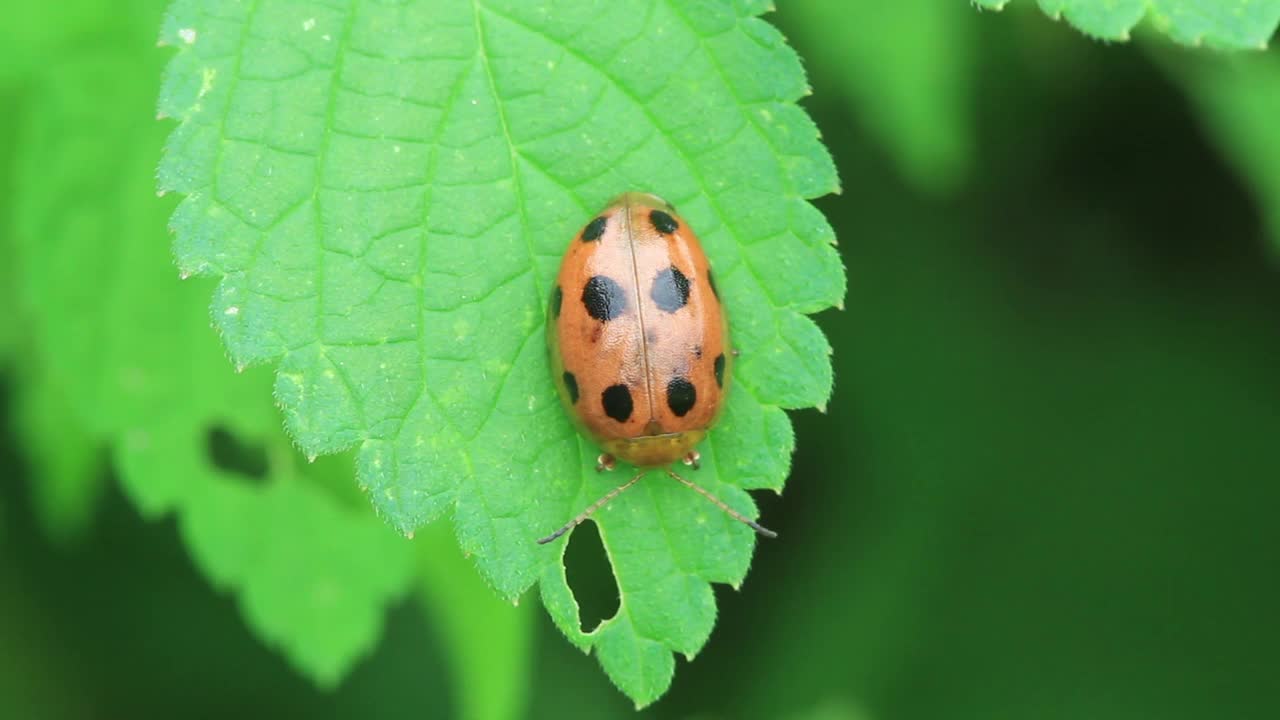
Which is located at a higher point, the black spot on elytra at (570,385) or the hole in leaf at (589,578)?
the black spot on elytra at (570,385)

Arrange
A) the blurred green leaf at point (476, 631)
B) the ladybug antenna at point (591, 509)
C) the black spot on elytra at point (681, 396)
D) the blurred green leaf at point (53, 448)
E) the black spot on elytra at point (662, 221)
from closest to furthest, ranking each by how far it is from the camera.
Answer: the ladybug antenna at point (591, 509)
the black spot on elytra at point (662, 221)
the black spot on elytra at point (681, 396)
the blurred green leaf at point (476, 631)
the blurred green leaf at point (53, 448)

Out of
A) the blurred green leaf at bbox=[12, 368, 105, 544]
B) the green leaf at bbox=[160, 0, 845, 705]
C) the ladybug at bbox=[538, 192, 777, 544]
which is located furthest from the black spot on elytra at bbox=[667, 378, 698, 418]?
the blurred green leaf at bbox=[12, 368, 105, 544]

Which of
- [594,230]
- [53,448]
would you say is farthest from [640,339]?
[53,448]

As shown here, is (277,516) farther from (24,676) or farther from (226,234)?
(24,676)

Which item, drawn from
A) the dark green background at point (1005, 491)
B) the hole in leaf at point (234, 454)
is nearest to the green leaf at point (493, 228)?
the hole in leaf at point (234, 454)

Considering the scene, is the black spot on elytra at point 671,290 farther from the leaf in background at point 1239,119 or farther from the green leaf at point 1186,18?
the leaf in background at point 1239,119

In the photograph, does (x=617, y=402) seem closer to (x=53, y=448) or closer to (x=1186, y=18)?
(x=1186, y=18)

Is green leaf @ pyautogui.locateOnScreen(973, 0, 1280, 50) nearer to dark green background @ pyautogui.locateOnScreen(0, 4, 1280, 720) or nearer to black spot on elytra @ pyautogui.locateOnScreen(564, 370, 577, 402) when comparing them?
black spot on elytra @ pyautogui.locateOnScreen(564, 370, 577, 402)

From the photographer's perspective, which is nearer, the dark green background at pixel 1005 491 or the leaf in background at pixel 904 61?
the leaf in background at pixel 904 61

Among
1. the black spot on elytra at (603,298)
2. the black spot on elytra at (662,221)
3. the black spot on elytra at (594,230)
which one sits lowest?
the black spot on elytra at (603,298)
